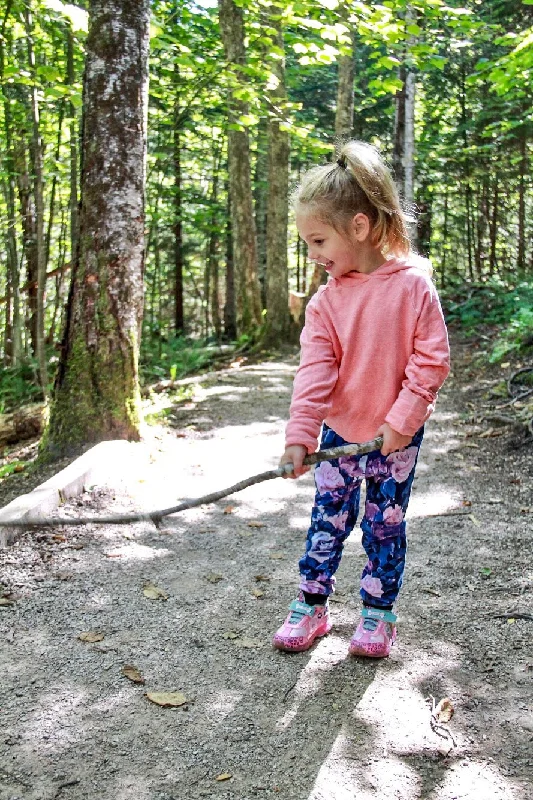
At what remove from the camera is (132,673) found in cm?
Result: 256

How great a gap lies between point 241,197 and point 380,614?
30.9 feet

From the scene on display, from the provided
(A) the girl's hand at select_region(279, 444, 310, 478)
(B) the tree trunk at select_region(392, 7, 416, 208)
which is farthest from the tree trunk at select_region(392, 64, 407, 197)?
(A) the girl's hand at select_region(279, 444, 310, 478)

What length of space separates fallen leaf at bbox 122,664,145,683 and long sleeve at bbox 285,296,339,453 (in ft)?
3.40

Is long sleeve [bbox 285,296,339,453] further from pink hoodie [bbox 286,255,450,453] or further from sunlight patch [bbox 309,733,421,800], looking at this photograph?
sunlight patch [bbox 309,733,421,800]

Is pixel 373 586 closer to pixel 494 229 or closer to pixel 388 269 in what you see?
pixel 388 269

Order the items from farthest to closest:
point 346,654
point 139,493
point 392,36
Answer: point 392,36
point 139,493
point 346,654

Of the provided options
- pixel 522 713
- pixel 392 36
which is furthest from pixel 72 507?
pixel 392 36

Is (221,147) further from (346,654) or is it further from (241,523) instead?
(346,654)

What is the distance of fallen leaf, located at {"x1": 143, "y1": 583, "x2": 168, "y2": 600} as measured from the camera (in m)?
3.19

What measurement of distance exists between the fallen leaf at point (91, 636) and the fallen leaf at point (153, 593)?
381mm

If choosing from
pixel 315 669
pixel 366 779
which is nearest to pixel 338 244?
pixel 315 669

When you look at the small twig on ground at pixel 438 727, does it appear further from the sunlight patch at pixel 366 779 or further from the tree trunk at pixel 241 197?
the tree trunk at pixel 241 197

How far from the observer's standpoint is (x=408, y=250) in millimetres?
2521

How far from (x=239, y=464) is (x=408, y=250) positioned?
3244 millimetres
